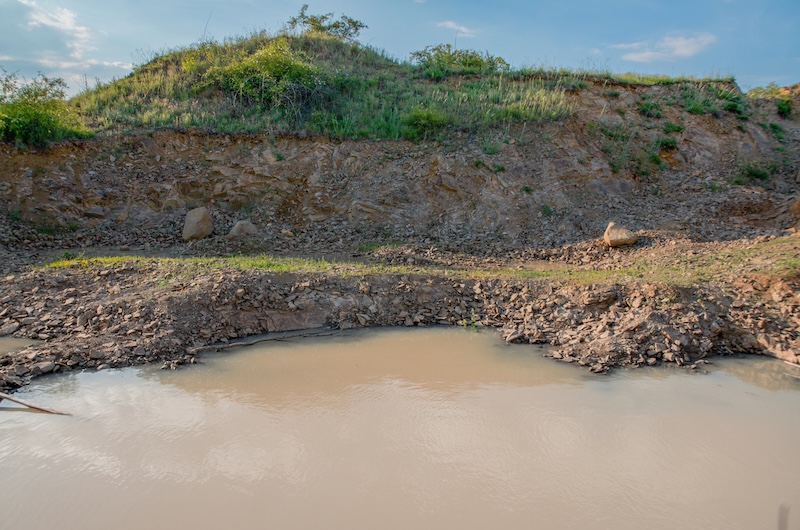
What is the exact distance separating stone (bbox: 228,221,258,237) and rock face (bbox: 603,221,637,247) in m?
7.08

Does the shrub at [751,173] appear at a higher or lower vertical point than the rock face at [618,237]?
higher

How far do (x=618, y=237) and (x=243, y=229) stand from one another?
7.43 m

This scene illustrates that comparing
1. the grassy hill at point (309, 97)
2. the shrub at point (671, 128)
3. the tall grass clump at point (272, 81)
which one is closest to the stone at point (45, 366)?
the grassy hill at point (309, 97)

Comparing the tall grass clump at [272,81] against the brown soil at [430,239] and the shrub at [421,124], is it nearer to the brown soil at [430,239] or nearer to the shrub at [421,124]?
the brown soil at [430,239]

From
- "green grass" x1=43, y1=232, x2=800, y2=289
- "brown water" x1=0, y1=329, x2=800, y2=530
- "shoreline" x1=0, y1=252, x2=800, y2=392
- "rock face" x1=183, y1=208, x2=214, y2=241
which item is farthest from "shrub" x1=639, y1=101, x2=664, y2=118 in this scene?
"rock face" x1=183, y1=208, x2=214, y2=241

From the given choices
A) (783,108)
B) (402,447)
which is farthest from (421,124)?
(783,108)

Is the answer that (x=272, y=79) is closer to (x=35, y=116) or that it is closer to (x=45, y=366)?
(x=35, y=116)

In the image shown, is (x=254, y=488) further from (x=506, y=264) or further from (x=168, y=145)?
(x=168, y=145)

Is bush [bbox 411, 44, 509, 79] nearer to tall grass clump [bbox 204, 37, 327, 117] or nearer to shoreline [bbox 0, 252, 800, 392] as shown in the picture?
tall grass clump [bbox 204, 37, 327, 117]

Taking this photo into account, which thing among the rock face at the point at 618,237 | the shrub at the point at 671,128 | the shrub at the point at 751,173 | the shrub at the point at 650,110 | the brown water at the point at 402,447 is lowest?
the brown water at the point at 402,447

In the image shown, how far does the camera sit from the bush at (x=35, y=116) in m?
10.9

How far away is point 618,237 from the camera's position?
9.80 metres

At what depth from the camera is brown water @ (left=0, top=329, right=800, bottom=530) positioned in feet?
11.3

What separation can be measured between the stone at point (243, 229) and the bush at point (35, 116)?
455 centimetres
